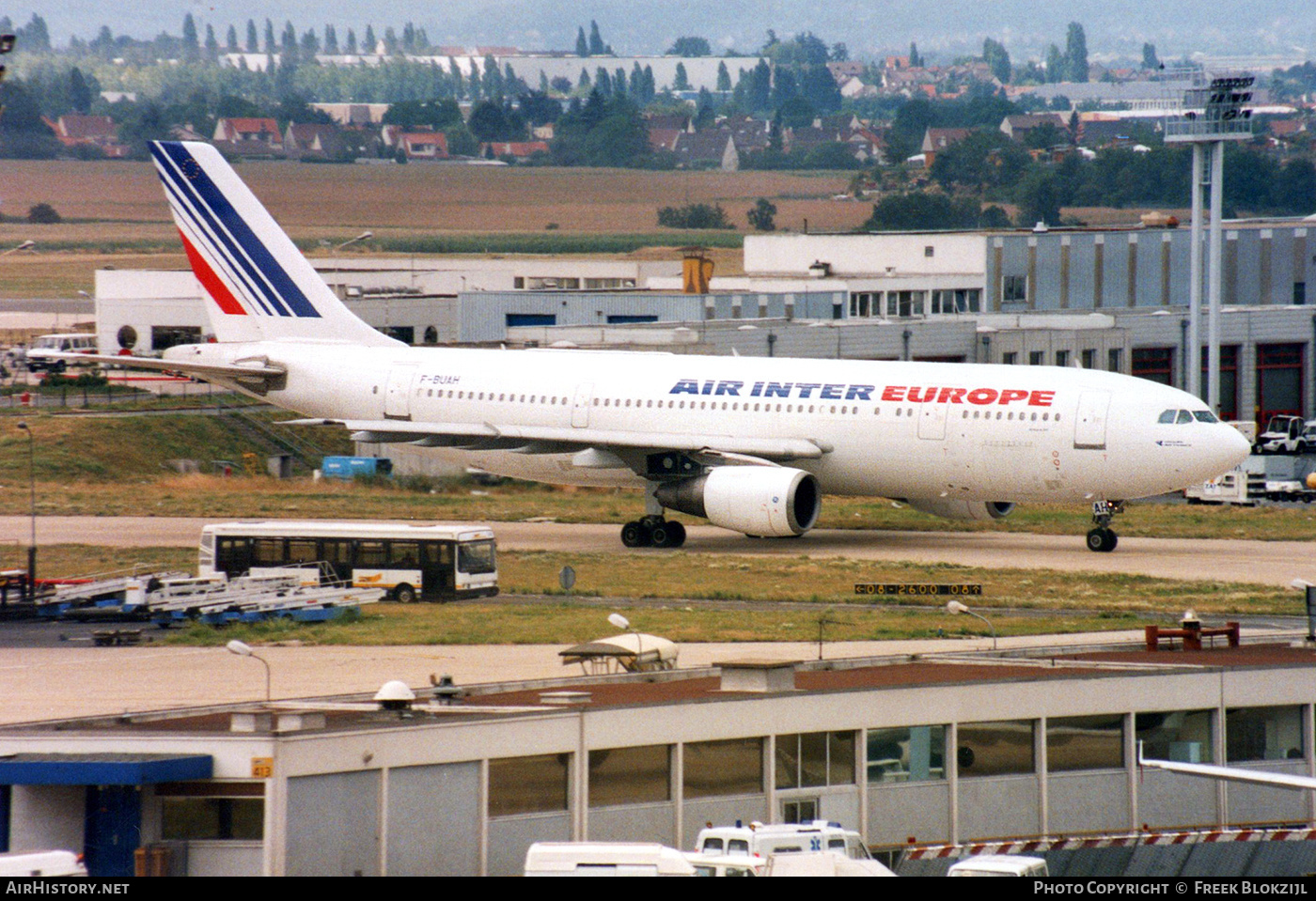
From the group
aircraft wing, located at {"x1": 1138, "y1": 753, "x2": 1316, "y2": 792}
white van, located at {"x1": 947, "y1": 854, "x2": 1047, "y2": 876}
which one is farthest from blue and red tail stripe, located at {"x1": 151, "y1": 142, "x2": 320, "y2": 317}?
aircraft wing, located at {"x1": 1138, "y1": 753, "x2": 1316, "y2": 792}

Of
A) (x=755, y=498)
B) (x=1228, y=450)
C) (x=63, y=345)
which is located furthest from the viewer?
(x=63, y=345)

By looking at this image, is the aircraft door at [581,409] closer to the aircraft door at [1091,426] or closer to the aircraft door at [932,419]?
the aircraft door at [932,419]

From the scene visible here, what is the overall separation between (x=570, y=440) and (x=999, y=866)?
30.3 metres

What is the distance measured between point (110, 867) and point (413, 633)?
18204mm

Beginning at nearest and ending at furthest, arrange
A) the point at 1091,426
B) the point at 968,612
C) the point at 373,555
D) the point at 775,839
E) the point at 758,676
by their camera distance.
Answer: the point at 775,839 < the point at 758,676 < the point at 968,612 < the point at 373,555 < the point at 1091,426

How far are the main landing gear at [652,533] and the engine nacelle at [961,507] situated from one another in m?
6.35

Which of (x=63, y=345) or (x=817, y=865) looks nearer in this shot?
(x=817, y=865)

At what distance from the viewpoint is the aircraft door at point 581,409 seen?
52.3m

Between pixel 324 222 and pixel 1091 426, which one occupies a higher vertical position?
pixel 324 222

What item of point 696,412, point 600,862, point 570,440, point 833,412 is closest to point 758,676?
point 600,862

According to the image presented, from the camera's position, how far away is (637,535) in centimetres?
5116

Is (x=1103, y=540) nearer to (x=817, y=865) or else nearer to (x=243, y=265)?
(x=243, y=265)

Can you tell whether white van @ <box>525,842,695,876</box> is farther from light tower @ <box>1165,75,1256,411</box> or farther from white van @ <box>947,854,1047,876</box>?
light tower @ <box>1165,75,1256,411</box>

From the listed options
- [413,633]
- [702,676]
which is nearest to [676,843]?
[702,676]
